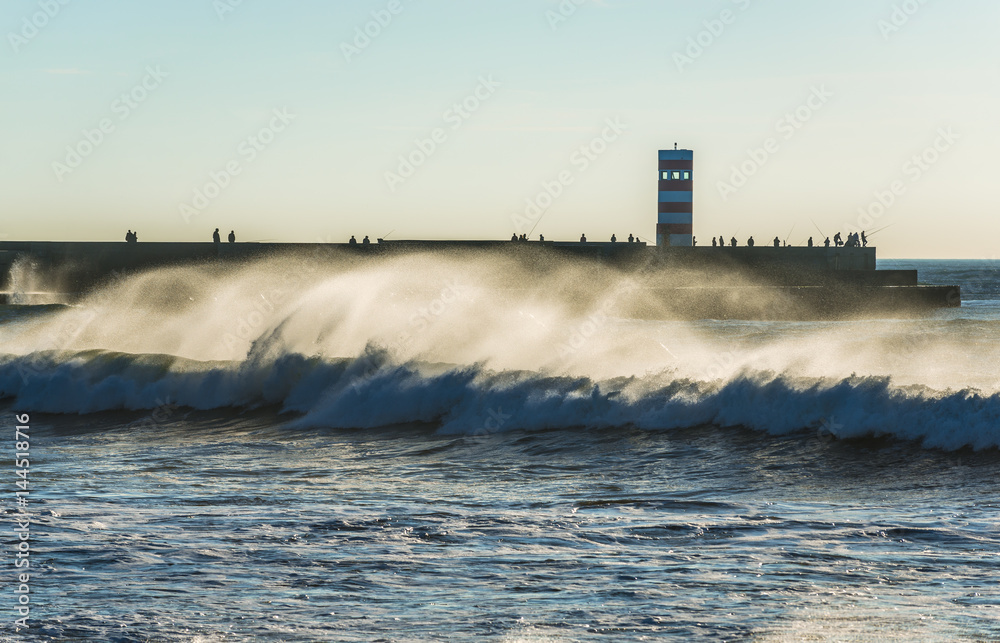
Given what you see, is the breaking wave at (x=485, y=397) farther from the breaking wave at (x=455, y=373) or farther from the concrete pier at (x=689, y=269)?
the concrete pier at (x=689, y=269)

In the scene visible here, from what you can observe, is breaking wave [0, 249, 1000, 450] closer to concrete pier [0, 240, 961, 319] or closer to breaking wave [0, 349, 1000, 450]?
breaking wave [0, 349, 1000, 450]

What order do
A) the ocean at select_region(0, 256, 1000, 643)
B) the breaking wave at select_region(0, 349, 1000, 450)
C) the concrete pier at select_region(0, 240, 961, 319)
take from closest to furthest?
the ocean at select_region(0, 256, 1000, 643), the breaking wave at select_region(0, 349, 1000, 450), the concrete pier at select_region(0, 240, 961, 319)

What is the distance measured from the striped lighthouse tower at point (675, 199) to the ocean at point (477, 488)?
2714 centimetres

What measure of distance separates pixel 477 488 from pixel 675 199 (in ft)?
130

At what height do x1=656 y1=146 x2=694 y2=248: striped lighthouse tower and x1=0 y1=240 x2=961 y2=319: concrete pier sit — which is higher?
x1=656 y1=146 x2=694 y2=248: striped lighthouse tower

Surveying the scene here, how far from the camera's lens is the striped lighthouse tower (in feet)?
153

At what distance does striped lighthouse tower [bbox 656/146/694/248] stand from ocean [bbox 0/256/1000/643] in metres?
27.1

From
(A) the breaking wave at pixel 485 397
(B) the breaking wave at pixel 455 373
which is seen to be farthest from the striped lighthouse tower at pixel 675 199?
(A) the breaking wave at pixel 485 397

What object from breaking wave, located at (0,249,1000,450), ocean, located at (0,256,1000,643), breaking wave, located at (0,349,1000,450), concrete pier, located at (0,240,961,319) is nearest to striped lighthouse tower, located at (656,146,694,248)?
concrete pier, located at (0,240,961,319)

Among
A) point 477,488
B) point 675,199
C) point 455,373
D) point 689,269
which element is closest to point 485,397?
point 455,373

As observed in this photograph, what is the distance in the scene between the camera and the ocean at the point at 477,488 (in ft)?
17.1

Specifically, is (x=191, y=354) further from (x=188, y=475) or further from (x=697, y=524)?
(x=697, y=524)

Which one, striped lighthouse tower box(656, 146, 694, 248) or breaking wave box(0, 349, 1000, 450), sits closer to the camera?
breaking wave box(0, 349, 1000, 450)

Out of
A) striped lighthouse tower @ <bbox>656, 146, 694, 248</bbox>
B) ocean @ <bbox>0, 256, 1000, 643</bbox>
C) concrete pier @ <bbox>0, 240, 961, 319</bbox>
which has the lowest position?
ocean @ <bbox>0, 256, 1000, 643</bbox>
